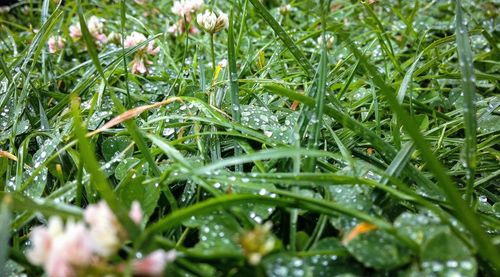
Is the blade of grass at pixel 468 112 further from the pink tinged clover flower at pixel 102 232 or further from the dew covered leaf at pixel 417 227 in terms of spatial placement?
the pink tinged clover flower at pixel 102 232

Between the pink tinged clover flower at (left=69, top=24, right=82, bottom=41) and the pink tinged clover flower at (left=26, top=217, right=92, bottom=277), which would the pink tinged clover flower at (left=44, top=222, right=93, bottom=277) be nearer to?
the pink tinged clover flower at (left=26, top=217, right=92, bottom=277)

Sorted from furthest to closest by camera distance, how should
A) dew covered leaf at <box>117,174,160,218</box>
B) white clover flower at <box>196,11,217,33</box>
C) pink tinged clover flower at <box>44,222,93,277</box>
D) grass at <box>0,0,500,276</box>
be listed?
white clover flower at <box>196,11,217,33</box> → dew covered leaf at <box>117,174,160,218</box> → grass at <box>0,0,500,276</box> → pink tinged clover flower at <box>44,222,93,277</box>

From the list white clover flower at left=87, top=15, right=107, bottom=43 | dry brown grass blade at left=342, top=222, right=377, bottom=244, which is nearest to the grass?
dry brown grass blade at left=342, top=222, right=377, bottom=244

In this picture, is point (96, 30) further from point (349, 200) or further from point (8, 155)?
point (349, 200)

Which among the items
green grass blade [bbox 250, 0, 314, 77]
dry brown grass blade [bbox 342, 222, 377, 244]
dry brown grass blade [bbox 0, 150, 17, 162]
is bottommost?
dry brown grass blade [bbox 342, 222, 377, 244]

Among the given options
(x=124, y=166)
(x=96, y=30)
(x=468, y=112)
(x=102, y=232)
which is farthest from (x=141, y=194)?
(x=96, y=30)

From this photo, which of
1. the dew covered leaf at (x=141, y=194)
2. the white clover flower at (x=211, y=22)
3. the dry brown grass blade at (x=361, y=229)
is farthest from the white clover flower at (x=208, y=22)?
the dry brown grass blade at (x=361, y=229)

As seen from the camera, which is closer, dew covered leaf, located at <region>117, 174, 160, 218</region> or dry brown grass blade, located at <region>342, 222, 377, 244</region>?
dry brown grass blade, located at <region>342, 222, 377, 244</region>

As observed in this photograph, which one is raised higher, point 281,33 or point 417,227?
point 281,33

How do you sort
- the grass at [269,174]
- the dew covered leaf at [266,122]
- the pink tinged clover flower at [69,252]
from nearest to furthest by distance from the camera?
the pink tinged clover flower at [69,252]
the grass at [269,174]
the dew covered leaf at [266,122]

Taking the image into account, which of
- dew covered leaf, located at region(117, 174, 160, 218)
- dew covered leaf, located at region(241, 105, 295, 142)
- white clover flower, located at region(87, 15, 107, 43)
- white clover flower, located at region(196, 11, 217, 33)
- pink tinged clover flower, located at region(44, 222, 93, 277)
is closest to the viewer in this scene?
pink tinged clover flower, located at region(44, 222, 93, 277)

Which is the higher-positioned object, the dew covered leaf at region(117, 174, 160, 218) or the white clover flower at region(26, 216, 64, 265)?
the white clover flower at region(26, 216, 64, 265)

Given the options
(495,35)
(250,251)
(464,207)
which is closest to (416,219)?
(464,207)
